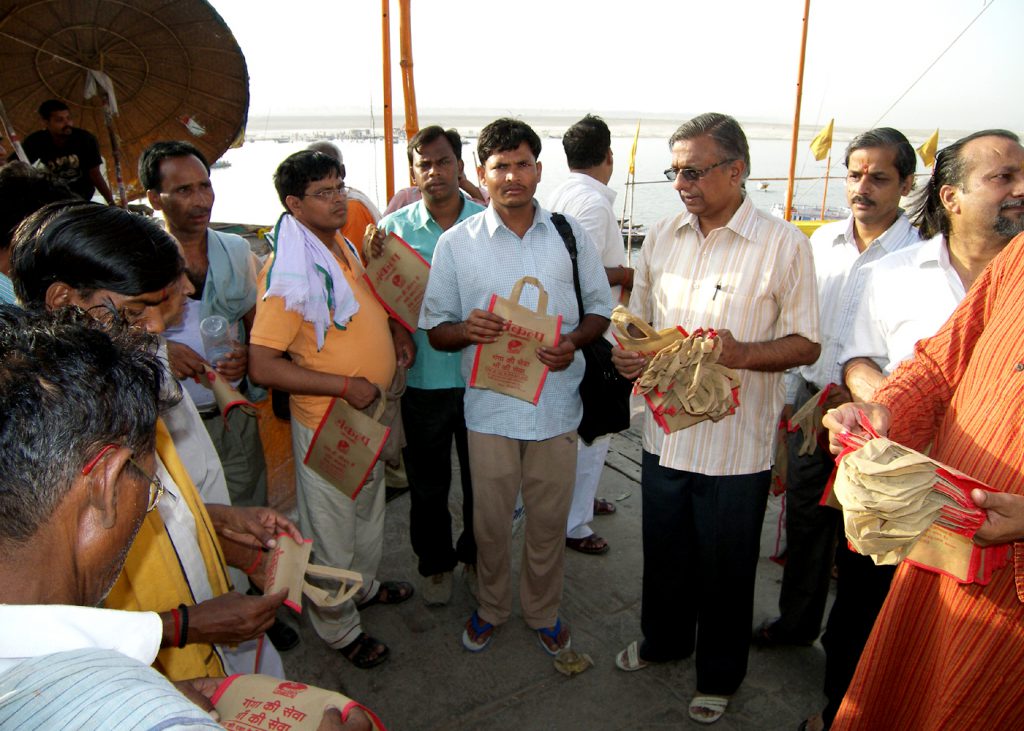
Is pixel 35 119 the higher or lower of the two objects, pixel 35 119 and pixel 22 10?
the lower

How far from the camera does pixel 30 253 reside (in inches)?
61.6

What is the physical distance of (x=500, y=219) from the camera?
2.79 metres

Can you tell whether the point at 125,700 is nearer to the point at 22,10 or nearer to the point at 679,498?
the point at 679,498

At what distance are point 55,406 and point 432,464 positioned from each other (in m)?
2.41

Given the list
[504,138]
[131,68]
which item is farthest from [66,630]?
[131,68]

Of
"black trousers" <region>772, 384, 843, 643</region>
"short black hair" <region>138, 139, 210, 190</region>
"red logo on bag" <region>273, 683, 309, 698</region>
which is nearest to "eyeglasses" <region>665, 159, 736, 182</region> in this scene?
"black trousers" <region>772, 384, 843, 643</region>

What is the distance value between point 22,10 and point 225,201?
10.3m

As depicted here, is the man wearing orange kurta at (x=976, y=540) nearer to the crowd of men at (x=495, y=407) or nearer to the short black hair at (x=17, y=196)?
the crowd of men at (x=495, y=407)

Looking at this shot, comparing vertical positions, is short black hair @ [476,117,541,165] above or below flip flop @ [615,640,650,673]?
above

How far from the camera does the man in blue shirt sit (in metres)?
3.16

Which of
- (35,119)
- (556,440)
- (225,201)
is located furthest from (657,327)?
(225,201)

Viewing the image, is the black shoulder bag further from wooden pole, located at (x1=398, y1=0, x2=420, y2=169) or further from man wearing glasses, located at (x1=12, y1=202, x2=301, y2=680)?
wooden pole, located at (x1=398, y1=0, x2=420, y2=169)

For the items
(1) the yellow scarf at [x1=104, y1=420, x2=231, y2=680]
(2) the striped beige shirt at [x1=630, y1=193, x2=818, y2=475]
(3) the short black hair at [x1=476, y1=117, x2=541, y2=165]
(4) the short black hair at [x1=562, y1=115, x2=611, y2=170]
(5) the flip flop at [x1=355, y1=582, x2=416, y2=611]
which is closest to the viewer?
(1) the yellow scarf at [x1=104, y1=420, x2=231, y2=680]

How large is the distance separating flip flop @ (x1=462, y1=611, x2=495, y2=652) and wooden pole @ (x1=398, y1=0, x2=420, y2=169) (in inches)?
143
